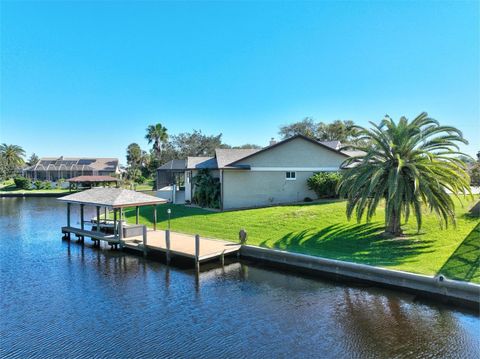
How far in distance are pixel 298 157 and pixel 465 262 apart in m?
15.0

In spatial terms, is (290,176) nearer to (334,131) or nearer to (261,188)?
(261,188)

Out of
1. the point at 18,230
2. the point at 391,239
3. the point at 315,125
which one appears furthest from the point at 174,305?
the point at 315,125

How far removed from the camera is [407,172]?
14.9 m

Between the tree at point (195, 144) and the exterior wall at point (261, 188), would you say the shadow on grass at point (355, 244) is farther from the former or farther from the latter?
the tree at point (195, 144)

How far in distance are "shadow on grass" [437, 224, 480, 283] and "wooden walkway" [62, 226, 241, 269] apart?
8662mm

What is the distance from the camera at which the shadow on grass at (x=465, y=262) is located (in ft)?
35.8

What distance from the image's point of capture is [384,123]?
1586 cm

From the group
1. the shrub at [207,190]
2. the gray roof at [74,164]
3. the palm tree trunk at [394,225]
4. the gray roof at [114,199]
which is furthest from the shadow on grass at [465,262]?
the gray roof at [74,164]

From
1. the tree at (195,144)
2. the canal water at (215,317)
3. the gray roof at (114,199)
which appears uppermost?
the tree at (195,144)

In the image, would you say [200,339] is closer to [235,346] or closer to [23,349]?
[235,346]

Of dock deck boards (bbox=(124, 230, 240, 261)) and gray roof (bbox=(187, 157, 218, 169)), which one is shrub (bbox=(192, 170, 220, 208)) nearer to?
gray roof (bbox=(187, 157, 218, 169))

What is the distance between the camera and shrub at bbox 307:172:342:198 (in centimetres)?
2470

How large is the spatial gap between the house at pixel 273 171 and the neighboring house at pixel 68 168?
5244 centimetres

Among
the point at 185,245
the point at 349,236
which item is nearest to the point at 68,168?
the point at 185,245
